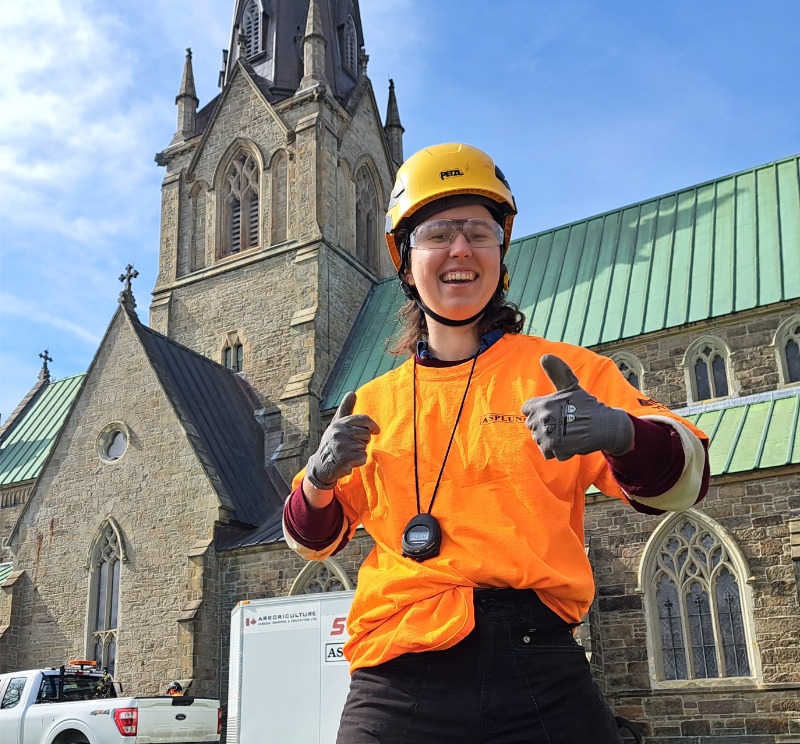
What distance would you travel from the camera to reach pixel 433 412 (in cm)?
258

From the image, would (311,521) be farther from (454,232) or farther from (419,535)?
(454,232)

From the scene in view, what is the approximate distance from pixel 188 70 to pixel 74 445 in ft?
42.8

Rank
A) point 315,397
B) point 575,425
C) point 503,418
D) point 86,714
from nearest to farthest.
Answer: point 575,425
point 503,418
point 86,714
point 315,397

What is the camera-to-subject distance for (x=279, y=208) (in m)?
25.0

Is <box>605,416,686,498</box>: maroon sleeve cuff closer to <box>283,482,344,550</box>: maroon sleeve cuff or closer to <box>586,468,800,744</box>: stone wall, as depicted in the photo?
<box>283,482,344,550</box>: maroon sleeve cuff

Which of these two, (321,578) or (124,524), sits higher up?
(124,524)

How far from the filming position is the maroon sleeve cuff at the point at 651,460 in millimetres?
→ 2205

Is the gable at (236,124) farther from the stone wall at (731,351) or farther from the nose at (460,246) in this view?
Answer: the nose at (460,246)

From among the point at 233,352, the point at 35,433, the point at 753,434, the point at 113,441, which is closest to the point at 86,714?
the point at 113,441

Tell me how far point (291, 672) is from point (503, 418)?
30.8ft

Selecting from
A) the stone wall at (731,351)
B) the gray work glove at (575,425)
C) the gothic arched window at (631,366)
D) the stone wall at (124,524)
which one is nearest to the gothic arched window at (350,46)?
the stone wall at (124,524)

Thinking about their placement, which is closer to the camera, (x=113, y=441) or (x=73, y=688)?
(x=73, y=688)

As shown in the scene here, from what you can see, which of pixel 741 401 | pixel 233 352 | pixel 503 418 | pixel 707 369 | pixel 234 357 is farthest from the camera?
pixel 233 352

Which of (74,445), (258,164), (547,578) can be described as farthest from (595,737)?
(258,164)
